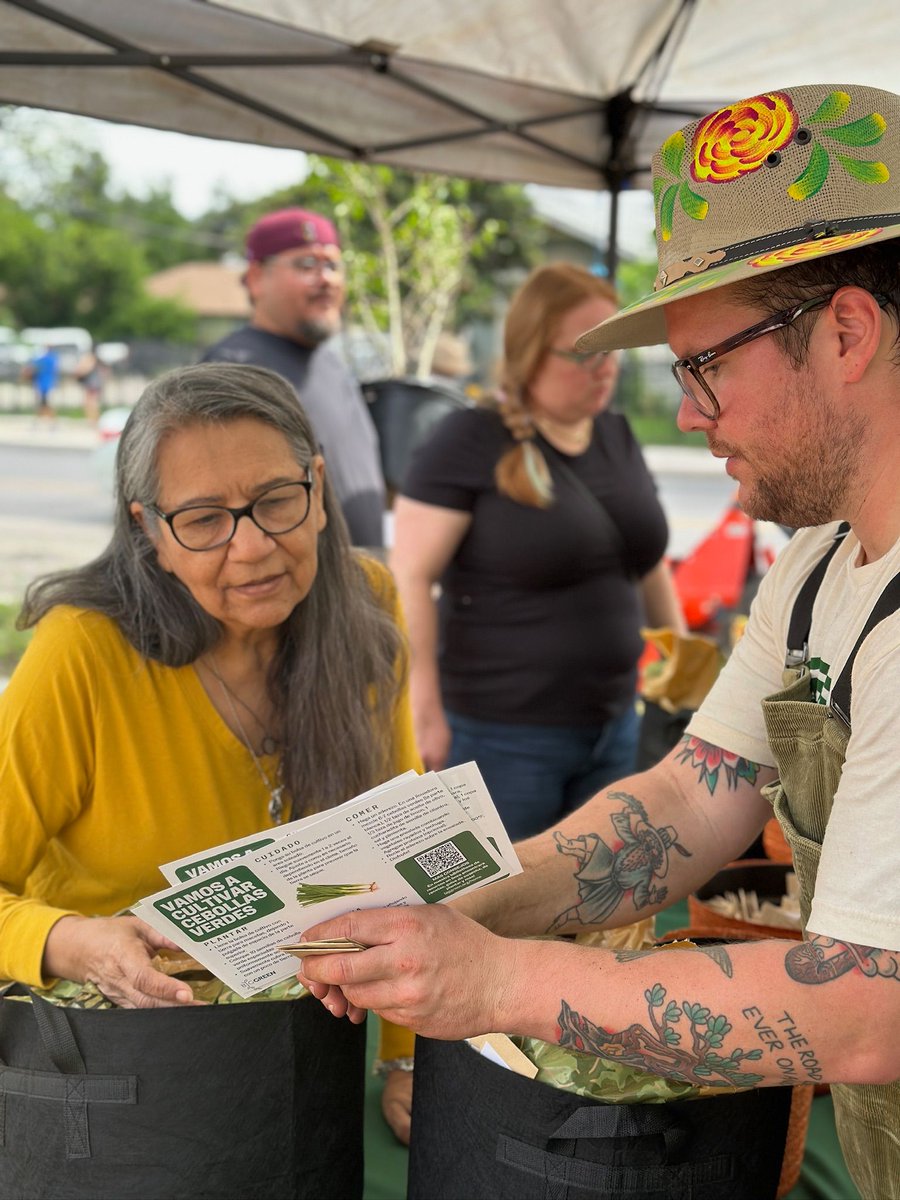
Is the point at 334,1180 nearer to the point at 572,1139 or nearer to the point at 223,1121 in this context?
the point at 223,1121

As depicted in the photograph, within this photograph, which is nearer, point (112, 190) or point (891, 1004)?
point (891, 1004)

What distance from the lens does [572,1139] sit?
1.23 meters

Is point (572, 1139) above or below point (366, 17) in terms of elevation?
below

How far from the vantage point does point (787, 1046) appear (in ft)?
3.71

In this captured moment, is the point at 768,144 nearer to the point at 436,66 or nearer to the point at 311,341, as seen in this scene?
the point at 436,66

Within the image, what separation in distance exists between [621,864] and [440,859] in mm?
478

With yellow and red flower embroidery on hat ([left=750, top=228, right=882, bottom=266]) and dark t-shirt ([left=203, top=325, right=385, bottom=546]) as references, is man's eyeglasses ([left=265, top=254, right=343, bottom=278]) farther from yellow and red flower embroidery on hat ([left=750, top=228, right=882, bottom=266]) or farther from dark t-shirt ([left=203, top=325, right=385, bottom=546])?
yellow and red flower embroidery on hat ([left=750, top=228, right=882, bottom=266])

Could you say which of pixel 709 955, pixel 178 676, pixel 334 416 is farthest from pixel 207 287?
pixel 709 955

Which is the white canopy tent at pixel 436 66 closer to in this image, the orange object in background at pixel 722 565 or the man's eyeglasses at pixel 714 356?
the orange object in background at pixel 722 565

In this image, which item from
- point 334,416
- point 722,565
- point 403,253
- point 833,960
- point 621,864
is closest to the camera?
point 833,960

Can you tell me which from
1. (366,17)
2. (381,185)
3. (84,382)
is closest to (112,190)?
(84,382)

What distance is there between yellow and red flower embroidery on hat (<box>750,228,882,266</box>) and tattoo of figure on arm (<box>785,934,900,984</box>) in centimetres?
65

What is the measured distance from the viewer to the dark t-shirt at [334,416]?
4.12m

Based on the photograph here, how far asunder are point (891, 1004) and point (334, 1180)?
745 millimetres
